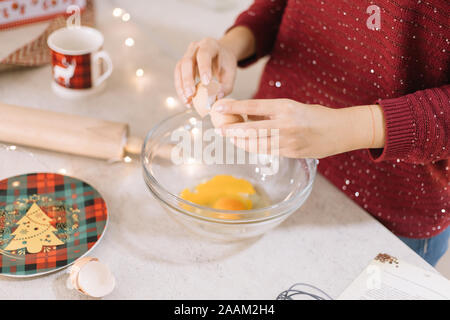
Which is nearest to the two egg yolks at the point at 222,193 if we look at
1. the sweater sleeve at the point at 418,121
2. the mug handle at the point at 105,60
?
the sweater sleeve at the point at 418,121

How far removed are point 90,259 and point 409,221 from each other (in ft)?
2.15

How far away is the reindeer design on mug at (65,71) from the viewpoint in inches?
43.2

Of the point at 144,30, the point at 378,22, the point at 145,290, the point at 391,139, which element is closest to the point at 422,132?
the point at 391,139

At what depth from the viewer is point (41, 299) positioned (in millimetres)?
736

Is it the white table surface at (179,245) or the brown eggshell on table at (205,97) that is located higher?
the brown eggshell on table at (205,97)

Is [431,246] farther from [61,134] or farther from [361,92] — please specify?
[61,134]

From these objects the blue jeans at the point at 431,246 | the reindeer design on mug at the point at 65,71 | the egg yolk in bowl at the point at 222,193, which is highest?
the reindeer design on mug at the point at 65,71

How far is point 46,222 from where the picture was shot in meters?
0.84

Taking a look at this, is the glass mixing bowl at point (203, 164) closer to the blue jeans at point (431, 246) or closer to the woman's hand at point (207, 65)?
the woman's hand at point (207, 65)

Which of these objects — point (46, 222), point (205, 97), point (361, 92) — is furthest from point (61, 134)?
point (361, 92)

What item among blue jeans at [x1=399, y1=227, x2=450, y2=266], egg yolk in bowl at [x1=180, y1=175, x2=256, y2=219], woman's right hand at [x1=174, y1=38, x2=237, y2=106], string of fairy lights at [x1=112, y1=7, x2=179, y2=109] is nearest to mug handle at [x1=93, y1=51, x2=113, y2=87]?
string of fairy lights at [x1=112, y1=7, x2=179, y2=109]

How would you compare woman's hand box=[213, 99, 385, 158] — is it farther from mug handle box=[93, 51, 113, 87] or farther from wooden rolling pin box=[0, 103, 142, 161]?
mug handle box=[93, 51, 113, 87]

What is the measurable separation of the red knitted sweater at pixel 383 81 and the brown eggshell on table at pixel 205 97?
0.26m

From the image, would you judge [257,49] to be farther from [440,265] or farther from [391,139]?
[440,265]
